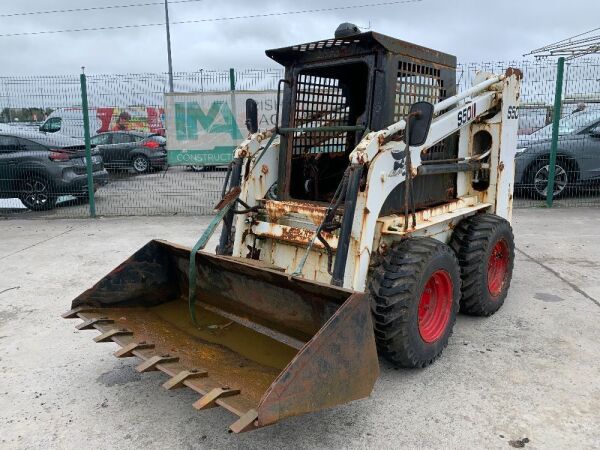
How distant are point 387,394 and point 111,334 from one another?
5.58 feet

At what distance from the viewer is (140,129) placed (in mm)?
9953

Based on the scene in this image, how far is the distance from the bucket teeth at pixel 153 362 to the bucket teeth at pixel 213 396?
0.47 metres

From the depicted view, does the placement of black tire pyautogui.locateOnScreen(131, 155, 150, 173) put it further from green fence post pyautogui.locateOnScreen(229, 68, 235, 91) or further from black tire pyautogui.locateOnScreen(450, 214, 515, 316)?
black tire pyautogui.locateOnScreen(450, 214, 515, 316)

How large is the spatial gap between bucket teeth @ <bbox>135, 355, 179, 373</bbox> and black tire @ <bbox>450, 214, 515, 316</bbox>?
7.74ft

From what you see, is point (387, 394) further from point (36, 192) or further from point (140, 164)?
point (140, 164)

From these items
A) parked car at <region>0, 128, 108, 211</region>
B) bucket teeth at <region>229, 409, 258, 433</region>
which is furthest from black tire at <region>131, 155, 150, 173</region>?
bucket teeth at <region>229, 409, 258, 433</region>

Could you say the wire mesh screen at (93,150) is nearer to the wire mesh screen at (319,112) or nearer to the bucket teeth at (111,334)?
the wire mesh screen at (319,112)

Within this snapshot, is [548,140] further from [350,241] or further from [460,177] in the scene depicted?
[350,241]

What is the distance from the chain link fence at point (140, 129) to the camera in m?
8.66

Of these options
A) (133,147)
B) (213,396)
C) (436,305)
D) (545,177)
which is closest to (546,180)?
(545,177)

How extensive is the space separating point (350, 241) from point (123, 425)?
168 centimetres

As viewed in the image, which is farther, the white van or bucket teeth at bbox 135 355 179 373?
the white van

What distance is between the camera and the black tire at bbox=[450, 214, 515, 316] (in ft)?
13.2

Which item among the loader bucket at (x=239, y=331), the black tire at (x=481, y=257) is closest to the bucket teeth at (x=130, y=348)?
the loader bucket at (x=239, y=331)
